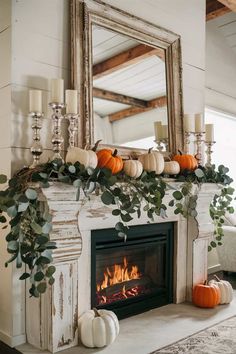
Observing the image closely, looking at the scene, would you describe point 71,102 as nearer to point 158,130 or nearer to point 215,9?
point 158,130

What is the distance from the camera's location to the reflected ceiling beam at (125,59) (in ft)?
8.75

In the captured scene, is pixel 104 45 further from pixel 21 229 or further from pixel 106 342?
pixel 106 342

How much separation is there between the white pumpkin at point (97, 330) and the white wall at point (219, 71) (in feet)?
9.42

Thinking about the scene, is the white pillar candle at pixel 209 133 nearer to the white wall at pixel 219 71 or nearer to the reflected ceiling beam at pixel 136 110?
the reflected ceiling beam at pixel 136 110

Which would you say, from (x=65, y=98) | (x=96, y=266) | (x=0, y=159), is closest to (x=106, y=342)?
(x=96, y=266)

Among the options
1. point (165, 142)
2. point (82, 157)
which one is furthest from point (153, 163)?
point (82, 157)

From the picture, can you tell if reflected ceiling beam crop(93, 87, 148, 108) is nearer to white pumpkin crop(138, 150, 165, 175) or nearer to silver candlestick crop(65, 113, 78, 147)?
silver candlestick crop(65, 113, 78, 147)

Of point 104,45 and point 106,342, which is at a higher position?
point 104,45

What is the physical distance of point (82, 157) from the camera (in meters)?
2.18

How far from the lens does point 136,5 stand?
114 inches

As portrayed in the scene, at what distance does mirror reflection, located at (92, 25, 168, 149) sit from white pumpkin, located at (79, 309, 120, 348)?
1.19 meters

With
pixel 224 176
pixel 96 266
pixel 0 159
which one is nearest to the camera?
pixel 0 159

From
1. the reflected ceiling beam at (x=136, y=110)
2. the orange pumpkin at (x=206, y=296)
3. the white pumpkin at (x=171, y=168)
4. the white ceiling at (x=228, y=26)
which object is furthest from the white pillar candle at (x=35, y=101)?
the white ceiling at (x=228, y=26)

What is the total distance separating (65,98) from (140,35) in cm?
94
